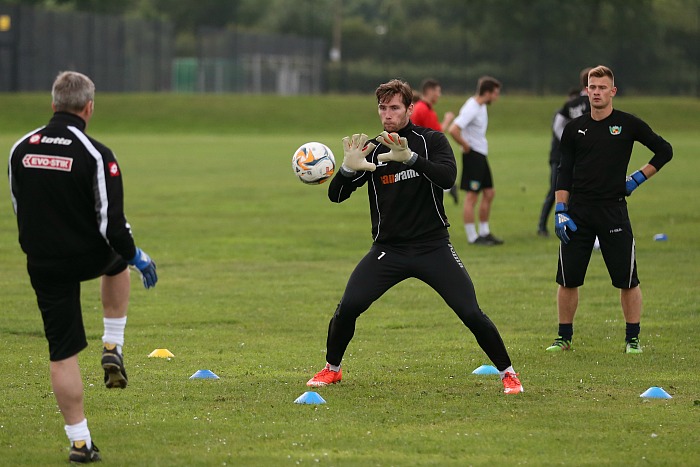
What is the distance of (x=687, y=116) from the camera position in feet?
194

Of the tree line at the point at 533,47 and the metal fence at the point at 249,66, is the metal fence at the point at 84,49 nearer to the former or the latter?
the metal fence at the point at 249,66

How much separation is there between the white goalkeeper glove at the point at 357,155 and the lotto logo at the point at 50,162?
2.27 meters

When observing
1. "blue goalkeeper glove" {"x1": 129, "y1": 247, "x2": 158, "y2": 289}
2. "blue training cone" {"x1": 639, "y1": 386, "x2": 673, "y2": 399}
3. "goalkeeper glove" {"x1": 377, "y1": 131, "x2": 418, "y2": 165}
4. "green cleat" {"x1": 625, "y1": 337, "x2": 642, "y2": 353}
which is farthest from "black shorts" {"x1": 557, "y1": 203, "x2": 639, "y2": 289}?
"blue goalkeeper glove" {"x1": 129, "y1": 247, "x2": 158, "y2": 289}

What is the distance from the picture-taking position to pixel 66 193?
21.1ft

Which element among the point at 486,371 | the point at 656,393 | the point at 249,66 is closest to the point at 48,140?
the point at 486,371

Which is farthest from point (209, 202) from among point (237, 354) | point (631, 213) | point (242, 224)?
point (237, 354)

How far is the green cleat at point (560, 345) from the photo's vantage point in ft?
33.3

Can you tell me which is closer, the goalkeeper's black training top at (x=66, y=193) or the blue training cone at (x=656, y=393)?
the goalkeeper's black training top at (x=66, y=193)

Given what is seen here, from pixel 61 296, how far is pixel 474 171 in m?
11.9

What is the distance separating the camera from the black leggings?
8.22m

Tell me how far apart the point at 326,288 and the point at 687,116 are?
4868 cm

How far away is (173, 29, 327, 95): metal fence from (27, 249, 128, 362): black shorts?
67352mm

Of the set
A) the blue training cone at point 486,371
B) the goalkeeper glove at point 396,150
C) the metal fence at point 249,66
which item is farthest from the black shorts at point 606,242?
the metal fence at point 249,66

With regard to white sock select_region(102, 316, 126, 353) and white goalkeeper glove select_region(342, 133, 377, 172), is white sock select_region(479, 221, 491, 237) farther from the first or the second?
white sock select_region(102, 316, 126, 353)
